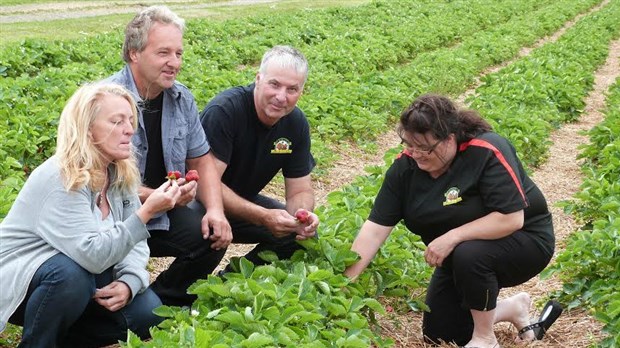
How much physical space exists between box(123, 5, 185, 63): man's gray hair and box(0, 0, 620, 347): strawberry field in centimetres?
115

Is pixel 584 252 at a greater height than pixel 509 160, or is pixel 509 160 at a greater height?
pixel 509 160

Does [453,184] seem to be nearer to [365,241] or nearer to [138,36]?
[365,241]

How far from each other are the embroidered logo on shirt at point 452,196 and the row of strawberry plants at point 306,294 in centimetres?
56

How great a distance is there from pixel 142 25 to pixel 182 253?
120 cm

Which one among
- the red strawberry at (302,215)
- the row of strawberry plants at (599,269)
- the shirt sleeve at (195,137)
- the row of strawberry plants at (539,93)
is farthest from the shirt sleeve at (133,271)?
the row of strawberry plants at (539,93)

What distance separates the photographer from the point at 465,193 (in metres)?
4.27

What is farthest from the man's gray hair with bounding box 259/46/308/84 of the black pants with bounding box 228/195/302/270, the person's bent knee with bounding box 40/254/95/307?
the person's bent knee with bounding box 40/254/95/307

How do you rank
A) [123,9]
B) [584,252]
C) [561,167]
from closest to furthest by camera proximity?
[584,252], [561,167], [123,9]

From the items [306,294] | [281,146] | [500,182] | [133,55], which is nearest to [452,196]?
[500,182]

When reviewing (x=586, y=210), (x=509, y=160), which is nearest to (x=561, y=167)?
(x=586, y=210)

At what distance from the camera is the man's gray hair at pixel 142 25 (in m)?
4.39

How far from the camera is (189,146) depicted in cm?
454

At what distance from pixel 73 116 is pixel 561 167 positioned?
6741 mm

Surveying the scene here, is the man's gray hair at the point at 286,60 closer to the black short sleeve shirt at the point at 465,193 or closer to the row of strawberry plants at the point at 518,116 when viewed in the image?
the black short sleeve shirt at the point at 465,193
